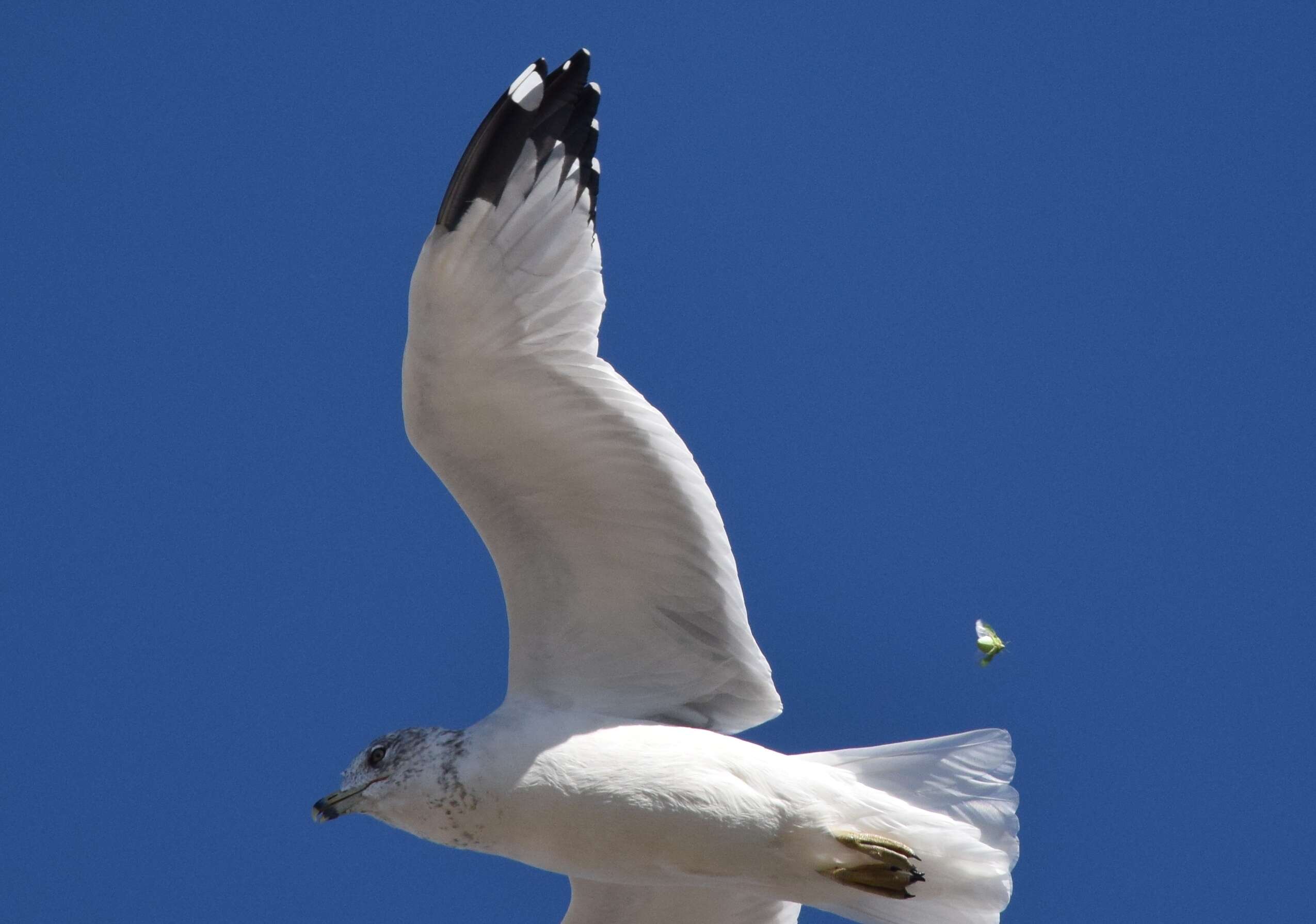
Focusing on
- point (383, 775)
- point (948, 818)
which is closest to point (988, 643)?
point (948, 818)

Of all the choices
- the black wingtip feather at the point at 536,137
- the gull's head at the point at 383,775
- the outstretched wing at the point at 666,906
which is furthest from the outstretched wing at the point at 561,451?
the outstretched wing at the point at 666,906

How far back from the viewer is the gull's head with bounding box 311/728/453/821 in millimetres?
4762

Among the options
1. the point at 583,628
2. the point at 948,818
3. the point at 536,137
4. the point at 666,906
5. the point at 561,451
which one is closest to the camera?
the point at 536,137

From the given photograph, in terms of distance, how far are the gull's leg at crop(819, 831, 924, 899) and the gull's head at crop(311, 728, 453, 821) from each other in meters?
1.15

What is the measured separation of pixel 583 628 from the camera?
523cm

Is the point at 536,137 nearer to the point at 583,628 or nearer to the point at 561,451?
the point at 561,451

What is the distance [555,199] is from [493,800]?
165 centimetres

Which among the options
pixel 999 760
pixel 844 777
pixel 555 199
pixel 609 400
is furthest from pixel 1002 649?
pixel 555 199

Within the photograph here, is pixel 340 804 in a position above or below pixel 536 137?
below

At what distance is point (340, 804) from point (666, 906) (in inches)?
48.1

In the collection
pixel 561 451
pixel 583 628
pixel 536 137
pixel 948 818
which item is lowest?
pixel 948 818

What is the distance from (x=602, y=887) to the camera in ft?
17.7

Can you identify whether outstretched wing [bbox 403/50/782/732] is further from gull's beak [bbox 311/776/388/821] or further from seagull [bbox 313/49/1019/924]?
gull's beak [bbox 311/776/388/821]

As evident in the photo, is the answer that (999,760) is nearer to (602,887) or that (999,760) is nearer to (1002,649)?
(1002,649)
